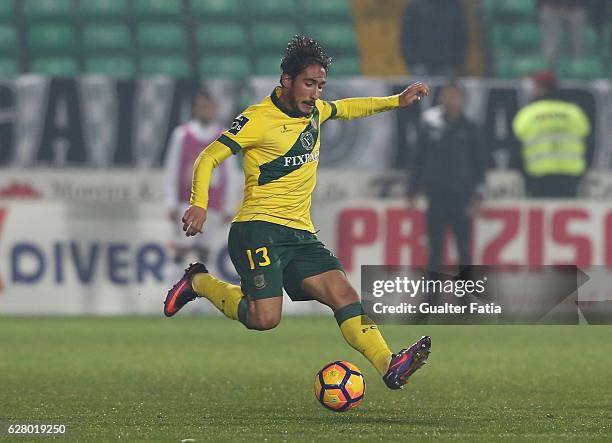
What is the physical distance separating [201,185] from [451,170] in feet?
29.5

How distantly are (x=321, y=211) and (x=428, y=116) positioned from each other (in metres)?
1.78

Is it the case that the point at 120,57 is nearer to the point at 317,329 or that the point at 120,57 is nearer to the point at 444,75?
the point at 444,75

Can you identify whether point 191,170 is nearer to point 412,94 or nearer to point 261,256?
point 412,94

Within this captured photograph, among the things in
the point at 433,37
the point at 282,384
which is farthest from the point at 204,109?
the point at 282,384

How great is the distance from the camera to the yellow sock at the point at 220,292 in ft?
26.6

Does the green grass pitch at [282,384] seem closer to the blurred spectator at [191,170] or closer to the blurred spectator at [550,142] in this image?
the blurred spectator at [191,170]

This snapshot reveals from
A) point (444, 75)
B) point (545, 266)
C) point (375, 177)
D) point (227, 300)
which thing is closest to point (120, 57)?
point (444, 75)

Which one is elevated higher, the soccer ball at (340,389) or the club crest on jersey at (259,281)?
the club crest on jersey at (259,281)

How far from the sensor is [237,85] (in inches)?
671

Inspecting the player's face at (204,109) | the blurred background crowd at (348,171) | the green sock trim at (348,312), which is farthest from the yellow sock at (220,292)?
the player's face at (204,109)

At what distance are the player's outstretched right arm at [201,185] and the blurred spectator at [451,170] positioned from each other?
27.5 ft

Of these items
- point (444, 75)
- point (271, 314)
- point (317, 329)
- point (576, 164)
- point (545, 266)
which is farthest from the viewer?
point (444, 75)

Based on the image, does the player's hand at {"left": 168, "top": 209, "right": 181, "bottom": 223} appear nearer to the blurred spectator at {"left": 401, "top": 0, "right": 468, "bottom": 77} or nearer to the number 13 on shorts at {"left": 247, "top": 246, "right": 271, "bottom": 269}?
the blurred spectator at {"left": 401, "top": 0, "right": 468, "bottom": 77}

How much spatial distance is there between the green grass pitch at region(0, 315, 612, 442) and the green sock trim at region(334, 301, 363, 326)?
49 cm
